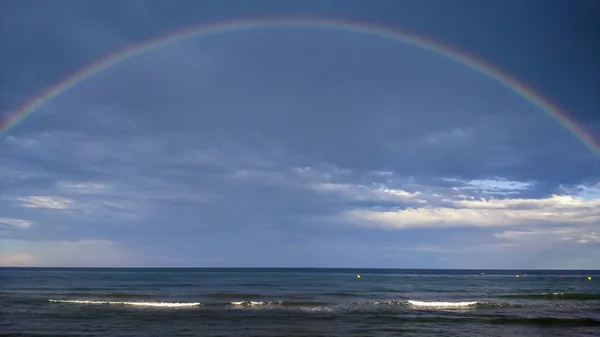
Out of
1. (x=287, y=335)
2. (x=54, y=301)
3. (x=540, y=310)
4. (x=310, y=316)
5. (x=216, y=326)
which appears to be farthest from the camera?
(x=54, y=301)

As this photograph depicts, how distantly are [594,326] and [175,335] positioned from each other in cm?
2550

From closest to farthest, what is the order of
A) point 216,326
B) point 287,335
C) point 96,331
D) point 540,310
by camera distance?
point 287,335 → point 96,331 → point 216,326 → point 540,310

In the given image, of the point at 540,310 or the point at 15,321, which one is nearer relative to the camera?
the point at 15,321

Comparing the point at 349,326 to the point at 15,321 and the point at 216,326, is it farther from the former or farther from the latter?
the point at 15,321

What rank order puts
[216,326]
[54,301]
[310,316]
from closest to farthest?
[216,326], [310,316], [54,301]

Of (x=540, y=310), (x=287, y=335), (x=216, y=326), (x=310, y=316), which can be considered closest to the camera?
(x=287, y=335)

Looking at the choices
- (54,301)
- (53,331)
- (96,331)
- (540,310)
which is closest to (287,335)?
(96,331)

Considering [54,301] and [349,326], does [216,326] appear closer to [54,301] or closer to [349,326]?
[349,326]

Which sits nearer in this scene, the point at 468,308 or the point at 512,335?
the point at 512,335

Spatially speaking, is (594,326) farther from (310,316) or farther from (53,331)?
(53,331)

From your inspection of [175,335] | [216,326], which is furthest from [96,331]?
[216,326]

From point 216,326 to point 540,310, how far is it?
26.8 meters

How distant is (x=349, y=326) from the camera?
27766 mm

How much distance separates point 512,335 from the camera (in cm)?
2494
